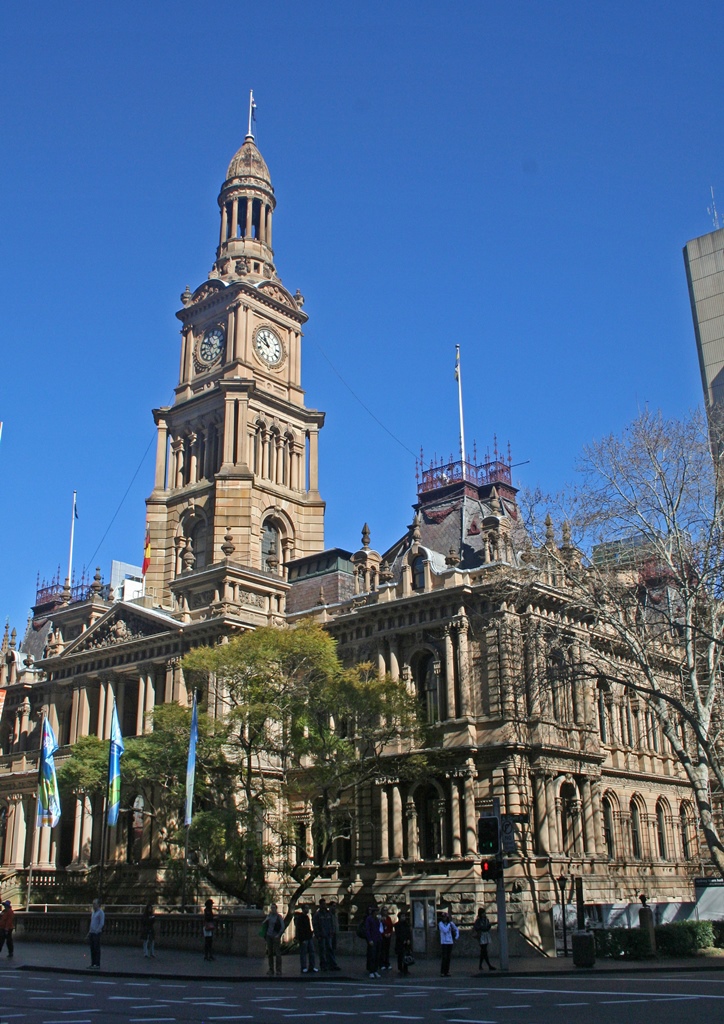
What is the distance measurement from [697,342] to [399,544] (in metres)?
24.5

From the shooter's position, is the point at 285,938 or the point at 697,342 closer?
the point at 285,938

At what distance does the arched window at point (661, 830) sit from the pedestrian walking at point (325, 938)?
84.5 ft

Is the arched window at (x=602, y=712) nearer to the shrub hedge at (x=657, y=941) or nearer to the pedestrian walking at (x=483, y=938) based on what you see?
the shrub hedge at (x=657, y=941)

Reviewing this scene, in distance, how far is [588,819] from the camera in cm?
4444

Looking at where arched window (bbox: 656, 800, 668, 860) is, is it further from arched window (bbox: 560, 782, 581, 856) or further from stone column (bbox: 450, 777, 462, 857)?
stone column (bbox: 450, 777, 462, 857)

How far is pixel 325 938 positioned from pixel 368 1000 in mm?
9770

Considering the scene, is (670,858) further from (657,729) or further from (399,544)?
(399,544)

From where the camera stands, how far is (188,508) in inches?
2506

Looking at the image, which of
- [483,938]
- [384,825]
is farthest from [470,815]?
[483,938]

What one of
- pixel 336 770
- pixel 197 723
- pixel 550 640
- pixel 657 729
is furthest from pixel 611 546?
pixel 657 729

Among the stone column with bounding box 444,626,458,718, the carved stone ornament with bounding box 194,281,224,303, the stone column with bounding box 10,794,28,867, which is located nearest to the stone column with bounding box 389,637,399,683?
the stone column with bounding box 444,626,458,718

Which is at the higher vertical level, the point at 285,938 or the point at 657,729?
the point at 657,729

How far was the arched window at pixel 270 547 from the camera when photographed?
61.6m

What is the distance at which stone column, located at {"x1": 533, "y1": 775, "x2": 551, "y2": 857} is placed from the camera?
136ft
